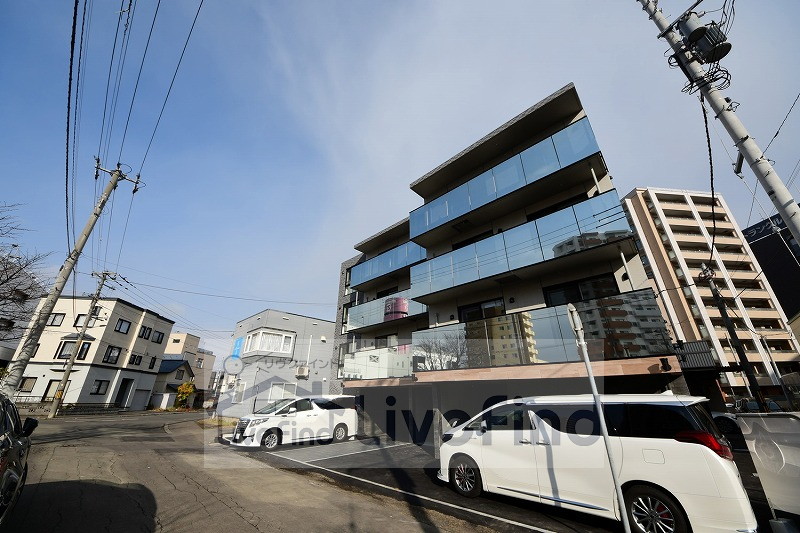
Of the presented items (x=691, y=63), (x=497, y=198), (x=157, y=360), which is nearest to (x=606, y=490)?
(x=691, y=63)

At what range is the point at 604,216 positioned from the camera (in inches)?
372

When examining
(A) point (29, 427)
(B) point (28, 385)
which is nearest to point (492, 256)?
(A) point (29, 427)

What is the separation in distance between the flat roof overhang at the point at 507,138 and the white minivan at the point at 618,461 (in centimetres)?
1157

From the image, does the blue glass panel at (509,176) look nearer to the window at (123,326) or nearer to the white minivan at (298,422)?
the white minivan at (298,422)

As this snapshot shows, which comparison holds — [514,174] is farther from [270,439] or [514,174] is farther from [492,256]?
[270,439]

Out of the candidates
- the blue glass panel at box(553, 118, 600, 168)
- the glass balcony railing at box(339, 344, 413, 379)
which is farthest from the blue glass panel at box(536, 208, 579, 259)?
the glass balcony railing at box(339, 344, 413, 379)

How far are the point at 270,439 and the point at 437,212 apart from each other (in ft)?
37.7

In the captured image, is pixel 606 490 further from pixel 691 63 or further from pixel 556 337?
pixel 691 63

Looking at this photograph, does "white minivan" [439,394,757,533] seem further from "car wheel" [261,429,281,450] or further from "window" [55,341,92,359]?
"window" [55,341,92,359]

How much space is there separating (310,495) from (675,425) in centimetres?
615

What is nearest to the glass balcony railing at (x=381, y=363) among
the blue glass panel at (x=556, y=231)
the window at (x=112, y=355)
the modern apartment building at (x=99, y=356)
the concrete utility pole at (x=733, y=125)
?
the blue glass panel at (x=556, y=231)

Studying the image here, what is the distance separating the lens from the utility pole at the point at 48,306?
768cm

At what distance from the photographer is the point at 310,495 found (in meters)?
5.85

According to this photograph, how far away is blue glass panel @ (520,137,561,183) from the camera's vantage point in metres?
11.2
